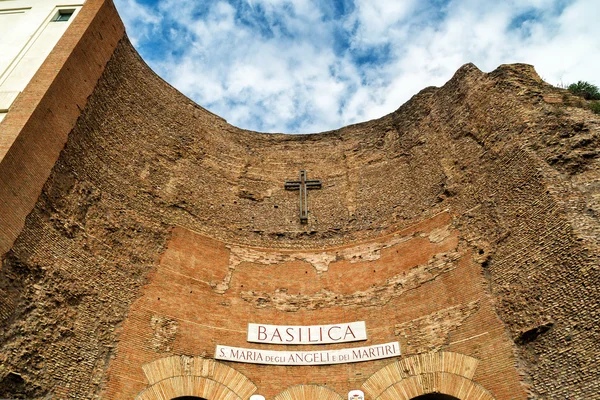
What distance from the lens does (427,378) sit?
8.62 meters

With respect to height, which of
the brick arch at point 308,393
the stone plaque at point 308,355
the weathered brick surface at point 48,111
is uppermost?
the weathered brick surface at point 48,111

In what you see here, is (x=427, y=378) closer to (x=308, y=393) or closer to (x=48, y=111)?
(x=308, y=393)

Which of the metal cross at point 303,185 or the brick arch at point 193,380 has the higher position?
the metal cross at point 303,185

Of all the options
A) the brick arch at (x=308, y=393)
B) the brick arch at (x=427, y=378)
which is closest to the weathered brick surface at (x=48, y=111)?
the brick arch at (x=308, y=393)

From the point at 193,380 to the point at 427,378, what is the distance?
4.73 m

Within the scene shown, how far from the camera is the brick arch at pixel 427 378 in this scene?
817 centimetres

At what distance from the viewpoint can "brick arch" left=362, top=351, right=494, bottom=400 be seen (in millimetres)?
8172

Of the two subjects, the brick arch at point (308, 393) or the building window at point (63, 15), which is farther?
the building window at point (63, 15)

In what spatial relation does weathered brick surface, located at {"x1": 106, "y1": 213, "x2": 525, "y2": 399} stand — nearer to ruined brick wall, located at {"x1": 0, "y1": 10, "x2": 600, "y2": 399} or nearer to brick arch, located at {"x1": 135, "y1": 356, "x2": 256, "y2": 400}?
ruined brick wall, located at {"x1": 0, "y1": 10, "x2": 600, "y2": 399}

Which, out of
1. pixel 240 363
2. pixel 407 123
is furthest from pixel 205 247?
pixel 407 123

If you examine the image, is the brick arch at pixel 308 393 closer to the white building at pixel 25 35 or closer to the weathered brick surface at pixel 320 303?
the weathered brick surface at pixel 320 303

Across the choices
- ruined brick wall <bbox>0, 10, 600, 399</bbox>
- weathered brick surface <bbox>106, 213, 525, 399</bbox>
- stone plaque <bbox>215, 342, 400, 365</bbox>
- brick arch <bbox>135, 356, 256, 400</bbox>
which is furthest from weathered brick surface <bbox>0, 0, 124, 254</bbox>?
stone plaque <bbox>215, 342, 400, 365</bbox>

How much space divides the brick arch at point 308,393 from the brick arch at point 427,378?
72cm

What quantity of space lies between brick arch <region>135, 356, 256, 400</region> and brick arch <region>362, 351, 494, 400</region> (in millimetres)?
2673
